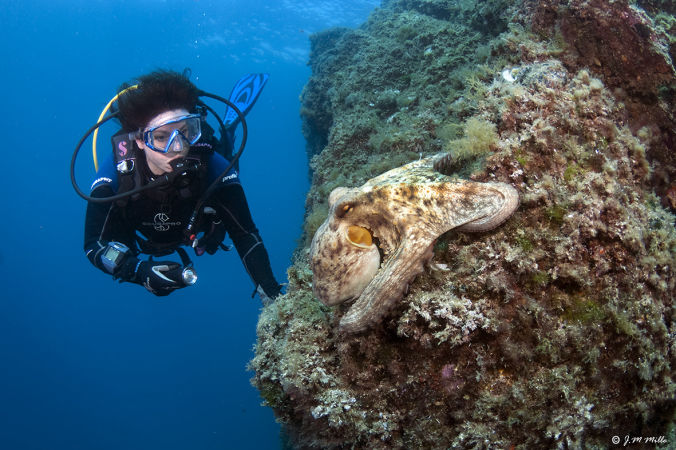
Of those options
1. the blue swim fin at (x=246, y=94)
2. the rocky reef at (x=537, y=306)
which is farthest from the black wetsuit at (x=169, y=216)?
the blue swim fin at (x=246, y=94)

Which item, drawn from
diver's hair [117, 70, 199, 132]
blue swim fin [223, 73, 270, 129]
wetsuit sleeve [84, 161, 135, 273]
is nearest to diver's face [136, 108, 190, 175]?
diver's hair [117, 70, 199, 132]

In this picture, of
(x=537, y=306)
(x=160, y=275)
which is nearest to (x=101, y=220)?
(x=160, y=275)

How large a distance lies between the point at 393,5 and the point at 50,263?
2913 inches

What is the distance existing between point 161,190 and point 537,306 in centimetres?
496

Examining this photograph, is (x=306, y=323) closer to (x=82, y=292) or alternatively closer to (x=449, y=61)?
(x=449, y=61)

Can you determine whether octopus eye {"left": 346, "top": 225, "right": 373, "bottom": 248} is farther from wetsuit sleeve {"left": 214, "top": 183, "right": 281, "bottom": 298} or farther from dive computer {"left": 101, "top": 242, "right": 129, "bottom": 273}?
dive computer {"left": 101, "top": 242, "right": 129, "bottom": 273}

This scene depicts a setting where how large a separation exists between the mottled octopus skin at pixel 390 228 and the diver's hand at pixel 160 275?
93.6 inches

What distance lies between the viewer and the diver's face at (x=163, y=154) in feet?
15.0

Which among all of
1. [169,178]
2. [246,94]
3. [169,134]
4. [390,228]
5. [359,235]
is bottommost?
[169,178]

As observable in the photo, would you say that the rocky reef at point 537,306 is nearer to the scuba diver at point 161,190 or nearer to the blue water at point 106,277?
the scuba diver at point 161,190

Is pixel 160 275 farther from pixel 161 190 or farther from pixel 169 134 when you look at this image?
pixel 169 134

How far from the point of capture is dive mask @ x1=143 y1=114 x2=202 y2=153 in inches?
176

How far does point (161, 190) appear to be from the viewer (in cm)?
481

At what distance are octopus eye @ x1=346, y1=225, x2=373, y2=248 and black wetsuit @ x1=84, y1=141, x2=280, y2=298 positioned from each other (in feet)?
9.05
